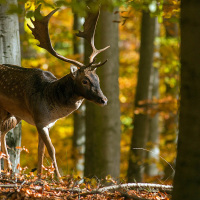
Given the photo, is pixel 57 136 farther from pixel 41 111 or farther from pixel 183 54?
pixel 183 54

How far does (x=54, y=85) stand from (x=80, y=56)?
8204 mm

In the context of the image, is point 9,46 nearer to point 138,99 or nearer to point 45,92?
point 45,92

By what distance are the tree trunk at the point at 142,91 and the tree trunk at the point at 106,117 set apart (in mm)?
2866

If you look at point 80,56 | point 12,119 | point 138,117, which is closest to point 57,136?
point 80,56

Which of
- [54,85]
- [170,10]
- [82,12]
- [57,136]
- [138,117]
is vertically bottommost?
[57,136]

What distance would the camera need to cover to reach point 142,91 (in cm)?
1207

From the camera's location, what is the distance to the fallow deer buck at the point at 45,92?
215 inches

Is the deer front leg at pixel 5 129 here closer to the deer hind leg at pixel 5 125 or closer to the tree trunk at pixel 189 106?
the deer hind leg at pixel 5 125

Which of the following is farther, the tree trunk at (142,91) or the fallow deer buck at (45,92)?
the tree trunk at (142,91)

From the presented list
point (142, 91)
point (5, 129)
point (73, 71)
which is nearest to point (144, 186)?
point (73, 71)

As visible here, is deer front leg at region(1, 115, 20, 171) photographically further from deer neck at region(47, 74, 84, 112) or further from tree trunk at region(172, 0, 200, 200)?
tree trunk at region(172, 0, 200, 200)

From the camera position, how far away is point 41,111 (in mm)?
5480

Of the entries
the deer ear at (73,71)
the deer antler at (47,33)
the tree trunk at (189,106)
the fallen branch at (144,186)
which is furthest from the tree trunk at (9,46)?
the tree trunk at (189,106)

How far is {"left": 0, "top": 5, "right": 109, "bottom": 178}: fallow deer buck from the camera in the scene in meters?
5.46
